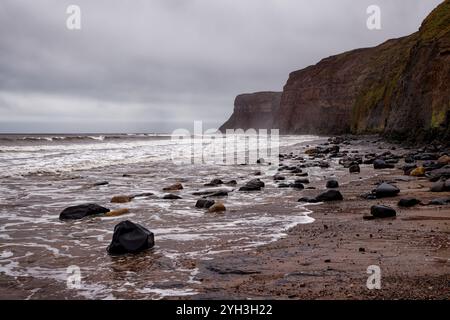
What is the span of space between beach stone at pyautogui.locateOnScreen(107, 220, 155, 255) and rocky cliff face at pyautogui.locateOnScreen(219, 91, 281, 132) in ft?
485

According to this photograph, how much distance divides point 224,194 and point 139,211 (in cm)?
239

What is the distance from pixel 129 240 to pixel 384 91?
38373mm

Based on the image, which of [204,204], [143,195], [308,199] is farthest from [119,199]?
[308,199]

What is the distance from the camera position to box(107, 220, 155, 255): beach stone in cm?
480

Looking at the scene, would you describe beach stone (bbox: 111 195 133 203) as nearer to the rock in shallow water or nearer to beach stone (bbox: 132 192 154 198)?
the rock in shallow water

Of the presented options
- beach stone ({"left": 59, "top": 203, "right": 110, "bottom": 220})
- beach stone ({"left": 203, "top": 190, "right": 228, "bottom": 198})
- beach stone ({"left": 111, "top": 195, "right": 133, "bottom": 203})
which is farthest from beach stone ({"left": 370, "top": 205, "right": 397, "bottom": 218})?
beach stone ({"left": 111, "top": 195, "right": 133, "bottom": 203})

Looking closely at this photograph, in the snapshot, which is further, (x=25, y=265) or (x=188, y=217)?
(x=188, y=217)

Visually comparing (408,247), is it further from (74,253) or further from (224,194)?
(224,194)

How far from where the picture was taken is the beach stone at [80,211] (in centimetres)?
705

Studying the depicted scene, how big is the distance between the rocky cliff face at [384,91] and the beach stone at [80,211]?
17.2 m

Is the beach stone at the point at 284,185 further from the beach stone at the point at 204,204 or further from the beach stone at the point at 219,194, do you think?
the beach stone at the point at 204,204

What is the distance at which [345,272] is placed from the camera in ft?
12.4

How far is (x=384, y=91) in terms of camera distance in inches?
1537
